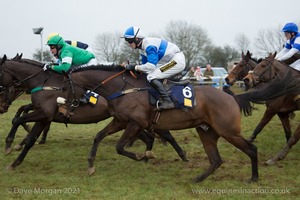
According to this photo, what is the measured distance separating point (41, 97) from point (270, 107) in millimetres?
4423

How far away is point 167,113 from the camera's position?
5680 mm

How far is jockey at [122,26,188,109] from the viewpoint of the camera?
5559mm

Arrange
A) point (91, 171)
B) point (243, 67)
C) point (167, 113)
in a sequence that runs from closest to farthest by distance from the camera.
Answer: point (167, 113) < point (91, 171) < point (243, 67)

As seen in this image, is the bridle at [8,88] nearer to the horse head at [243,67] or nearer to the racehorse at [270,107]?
→ the racehorse at [270,107]

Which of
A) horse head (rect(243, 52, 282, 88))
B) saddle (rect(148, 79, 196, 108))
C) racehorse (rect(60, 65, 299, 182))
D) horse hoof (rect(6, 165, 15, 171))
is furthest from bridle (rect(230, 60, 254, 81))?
horse hoof (rect(6, 165, 15, 171))

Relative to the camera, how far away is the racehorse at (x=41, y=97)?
660 centimetres

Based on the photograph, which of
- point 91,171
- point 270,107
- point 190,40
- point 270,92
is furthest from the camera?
point 190,40

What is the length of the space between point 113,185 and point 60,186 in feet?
2.50

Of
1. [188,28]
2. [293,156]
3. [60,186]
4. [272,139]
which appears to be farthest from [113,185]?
[188,28]

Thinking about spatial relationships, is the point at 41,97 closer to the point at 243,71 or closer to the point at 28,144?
the point at 28,144

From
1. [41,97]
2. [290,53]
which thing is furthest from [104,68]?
[290,53]

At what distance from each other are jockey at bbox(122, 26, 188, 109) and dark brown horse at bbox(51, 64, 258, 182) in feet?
0.80

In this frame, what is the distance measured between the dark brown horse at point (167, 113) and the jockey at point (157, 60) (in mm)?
244

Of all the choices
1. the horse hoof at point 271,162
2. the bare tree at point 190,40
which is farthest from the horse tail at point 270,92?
the bare tree at point 190,40
